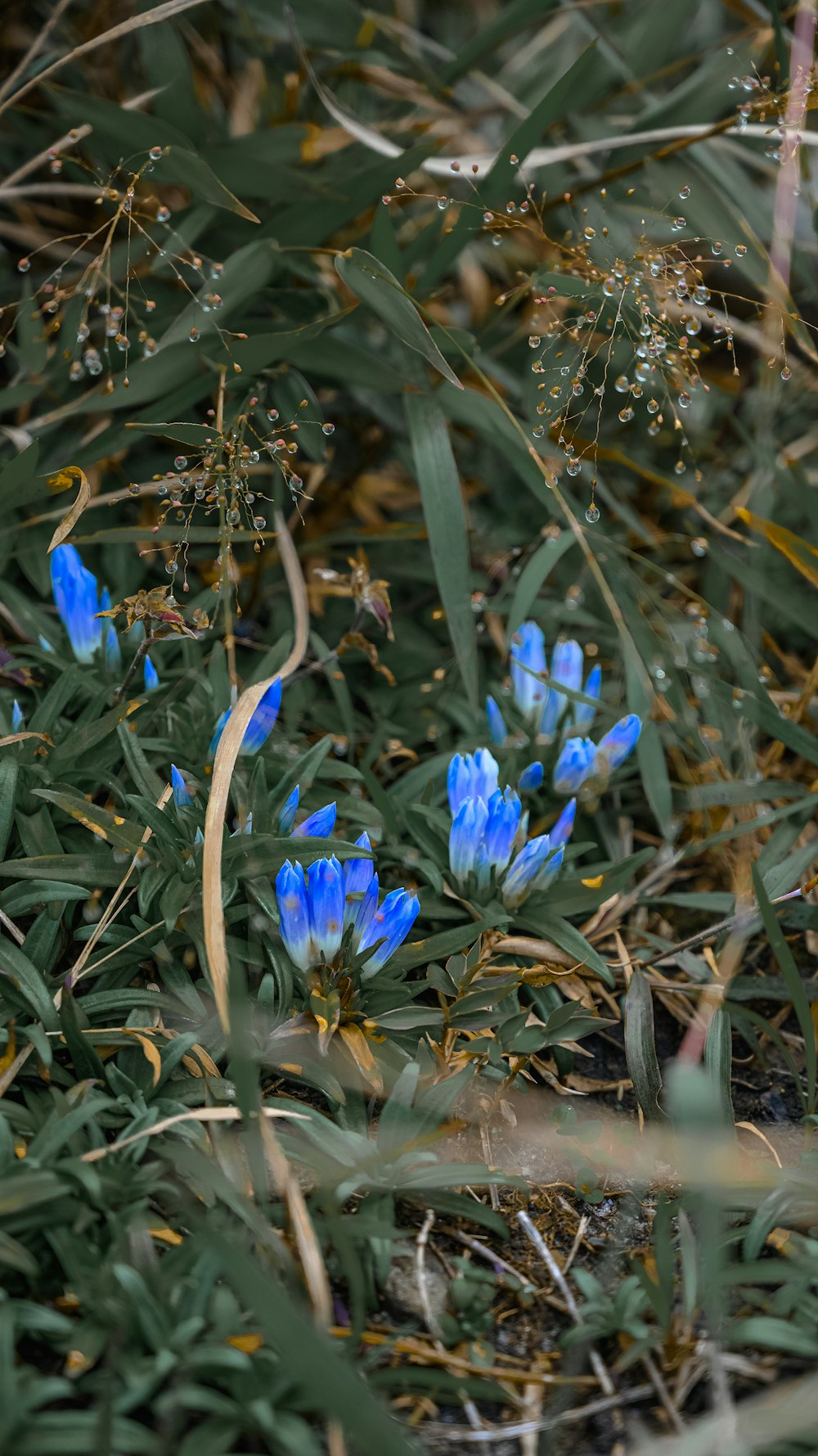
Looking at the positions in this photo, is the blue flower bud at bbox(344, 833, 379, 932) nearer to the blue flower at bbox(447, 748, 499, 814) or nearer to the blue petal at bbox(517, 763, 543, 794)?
the blue flower at bbox(447, 748, 499, 814)

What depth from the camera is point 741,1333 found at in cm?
100

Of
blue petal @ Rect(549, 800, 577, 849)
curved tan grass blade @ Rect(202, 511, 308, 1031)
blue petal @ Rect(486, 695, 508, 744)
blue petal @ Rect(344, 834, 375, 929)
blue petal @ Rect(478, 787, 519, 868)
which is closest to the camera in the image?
curved tan grass blade @ Rect(202, 511, 308, 1031)

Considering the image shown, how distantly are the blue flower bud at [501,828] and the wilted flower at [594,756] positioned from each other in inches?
7.2

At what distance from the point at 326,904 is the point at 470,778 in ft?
0.97

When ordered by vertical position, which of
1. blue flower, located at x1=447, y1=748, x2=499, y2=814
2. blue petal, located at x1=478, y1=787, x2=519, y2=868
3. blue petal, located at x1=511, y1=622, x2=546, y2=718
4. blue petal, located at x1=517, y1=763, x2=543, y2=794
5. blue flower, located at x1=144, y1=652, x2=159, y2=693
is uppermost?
blue petal, located at x1=511, y1=622, x2=546, y2=718

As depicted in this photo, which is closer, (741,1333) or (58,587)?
(741,1333)

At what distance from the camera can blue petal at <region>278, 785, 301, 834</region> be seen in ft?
4.51

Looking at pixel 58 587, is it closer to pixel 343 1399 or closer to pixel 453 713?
pixel 453 713

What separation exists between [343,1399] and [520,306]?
1812mm

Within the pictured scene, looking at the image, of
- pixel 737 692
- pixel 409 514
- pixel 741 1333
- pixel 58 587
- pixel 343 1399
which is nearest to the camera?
pixel 343 1399

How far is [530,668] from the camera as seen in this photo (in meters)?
1.68

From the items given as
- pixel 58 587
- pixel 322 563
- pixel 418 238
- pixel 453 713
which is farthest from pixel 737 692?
pixel 58 587

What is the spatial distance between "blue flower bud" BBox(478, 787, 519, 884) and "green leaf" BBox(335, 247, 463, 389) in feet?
1.84

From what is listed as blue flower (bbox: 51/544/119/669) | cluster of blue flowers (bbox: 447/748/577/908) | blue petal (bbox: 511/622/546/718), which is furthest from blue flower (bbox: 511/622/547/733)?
blue flower (bbox: 51/544/119/669)
